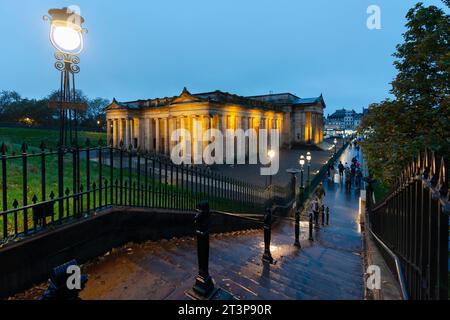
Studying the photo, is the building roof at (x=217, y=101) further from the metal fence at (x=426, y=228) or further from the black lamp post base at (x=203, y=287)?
the metal fence at (x=426, y=228)

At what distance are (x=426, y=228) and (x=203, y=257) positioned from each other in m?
2.53

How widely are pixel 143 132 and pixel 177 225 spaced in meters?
44.2

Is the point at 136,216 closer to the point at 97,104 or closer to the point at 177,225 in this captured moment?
the point at 177,225

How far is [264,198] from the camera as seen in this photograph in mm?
14570

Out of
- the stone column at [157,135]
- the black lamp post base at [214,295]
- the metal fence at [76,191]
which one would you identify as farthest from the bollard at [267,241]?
the stone column at [157,135]

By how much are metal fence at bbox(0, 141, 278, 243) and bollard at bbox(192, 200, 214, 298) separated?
72.0 inches

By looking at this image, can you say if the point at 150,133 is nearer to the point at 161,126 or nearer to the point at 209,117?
the point at 161,126

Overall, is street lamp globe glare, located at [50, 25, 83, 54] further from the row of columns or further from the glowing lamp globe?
the row of columns

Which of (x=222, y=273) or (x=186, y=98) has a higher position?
(x=186, y=98)

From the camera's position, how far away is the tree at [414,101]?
8.56m

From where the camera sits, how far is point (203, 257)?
343cm

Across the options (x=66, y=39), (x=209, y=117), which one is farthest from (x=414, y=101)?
(x=209, y=117)
